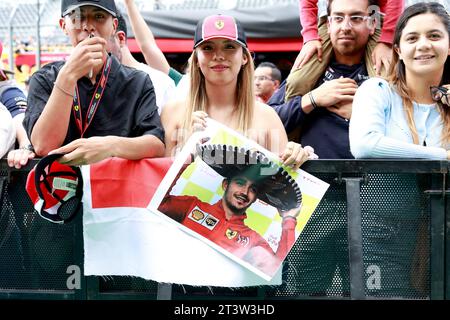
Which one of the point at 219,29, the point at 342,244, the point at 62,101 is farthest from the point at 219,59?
the point at 342,244

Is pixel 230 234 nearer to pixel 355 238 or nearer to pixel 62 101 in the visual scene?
pixel 355 238

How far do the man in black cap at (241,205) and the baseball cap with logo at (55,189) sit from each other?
0.34 meters

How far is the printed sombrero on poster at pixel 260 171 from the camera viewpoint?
224cm

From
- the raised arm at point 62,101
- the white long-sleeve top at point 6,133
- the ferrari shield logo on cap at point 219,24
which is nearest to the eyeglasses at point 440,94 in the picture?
the ferrari shield logo on cap at point 219,24

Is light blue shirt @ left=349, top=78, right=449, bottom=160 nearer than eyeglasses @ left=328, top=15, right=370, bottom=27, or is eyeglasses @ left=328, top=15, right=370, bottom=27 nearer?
light blue shirt @ left=349, top=78, right=449, bottom=160

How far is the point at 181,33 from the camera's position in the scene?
8180 millimetres

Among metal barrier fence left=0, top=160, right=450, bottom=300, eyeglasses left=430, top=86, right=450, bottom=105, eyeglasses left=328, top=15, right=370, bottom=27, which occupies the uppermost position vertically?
eyeglasses left=328, top=15, right=370, bottom=27

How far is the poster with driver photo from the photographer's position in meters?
2.23

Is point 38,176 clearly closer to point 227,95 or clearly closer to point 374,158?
point 227,95

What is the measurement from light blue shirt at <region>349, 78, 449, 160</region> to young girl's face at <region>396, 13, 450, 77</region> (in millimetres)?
145

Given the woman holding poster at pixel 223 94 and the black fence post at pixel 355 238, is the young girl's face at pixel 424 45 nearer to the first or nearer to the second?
the woman holding poster at pixel 223 94

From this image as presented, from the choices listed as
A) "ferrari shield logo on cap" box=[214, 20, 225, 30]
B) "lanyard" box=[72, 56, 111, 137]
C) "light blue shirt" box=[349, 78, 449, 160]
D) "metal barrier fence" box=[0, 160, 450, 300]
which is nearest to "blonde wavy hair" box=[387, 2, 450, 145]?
"light blue shirt" box=[349, 78, 449, 160]

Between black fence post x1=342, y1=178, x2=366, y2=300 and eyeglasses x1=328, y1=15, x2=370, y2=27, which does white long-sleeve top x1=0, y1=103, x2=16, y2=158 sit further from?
eyeglasses x1=328, y1=15, x2=370, y2=27

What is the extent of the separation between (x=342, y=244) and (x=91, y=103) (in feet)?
3.57
